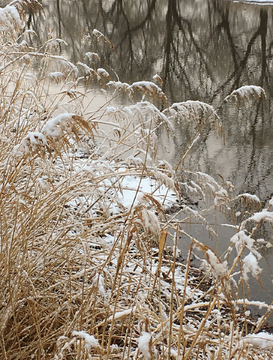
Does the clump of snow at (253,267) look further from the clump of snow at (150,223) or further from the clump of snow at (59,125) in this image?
the clump of snow at (59,125)

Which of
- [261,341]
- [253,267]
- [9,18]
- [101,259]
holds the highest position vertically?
[9,18]

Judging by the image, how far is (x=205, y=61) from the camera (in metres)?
10.5

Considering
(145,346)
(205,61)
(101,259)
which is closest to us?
(145,346)

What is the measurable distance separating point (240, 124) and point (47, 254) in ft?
16.4

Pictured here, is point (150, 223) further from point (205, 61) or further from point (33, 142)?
point (205, 61)

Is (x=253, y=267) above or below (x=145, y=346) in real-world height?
above

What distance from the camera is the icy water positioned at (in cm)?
475

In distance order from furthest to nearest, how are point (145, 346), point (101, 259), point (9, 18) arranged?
point (101, 259) → point (9, 18) → point (145, 346)

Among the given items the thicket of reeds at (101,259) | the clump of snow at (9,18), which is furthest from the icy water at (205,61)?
the clump of snow at (9,18)

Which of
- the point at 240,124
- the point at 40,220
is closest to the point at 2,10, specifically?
the point at 40,220

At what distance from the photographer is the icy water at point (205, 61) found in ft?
15.6

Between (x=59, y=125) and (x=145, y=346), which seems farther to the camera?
(x=59, y=125)

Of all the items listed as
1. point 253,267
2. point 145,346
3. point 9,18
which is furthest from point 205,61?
point 145,346

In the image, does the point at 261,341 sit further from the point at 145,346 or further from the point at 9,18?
the point at 9,18
